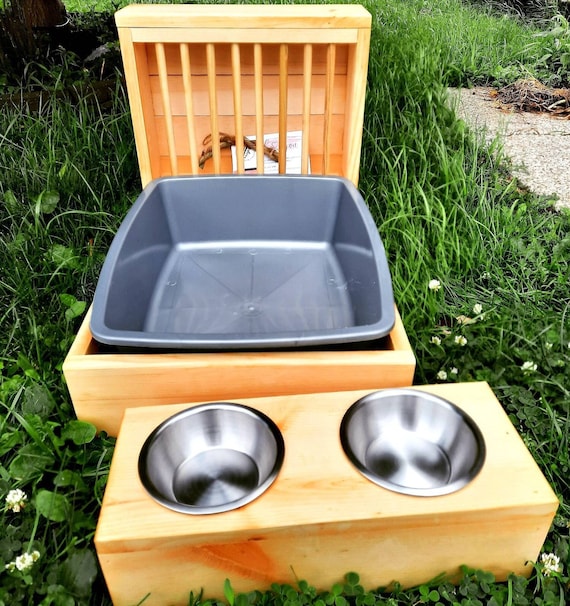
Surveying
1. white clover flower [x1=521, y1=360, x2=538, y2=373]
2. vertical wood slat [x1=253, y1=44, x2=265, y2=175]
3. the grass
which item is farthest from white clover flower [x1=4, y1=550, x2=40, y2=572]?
vertical wood slat [x1=253, y1=44, x2=265, y2=175]

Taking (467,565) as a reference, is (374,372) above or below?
above

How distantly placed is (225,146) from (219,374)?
1.04m

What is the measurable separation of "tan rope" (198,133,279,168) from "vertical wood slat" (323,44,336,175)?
21 centimetres

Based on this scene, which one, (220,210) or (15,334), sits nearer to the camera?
(15,334)

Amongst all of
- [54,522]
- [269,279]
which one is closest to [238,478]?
[54,522]

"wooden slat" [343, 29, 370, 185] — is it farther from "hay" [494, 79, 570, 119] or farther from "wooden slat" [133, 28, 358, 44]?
"hay" [494, 79, 570, 119]

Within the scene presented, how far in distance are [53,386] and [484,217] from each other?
1399 millimetres

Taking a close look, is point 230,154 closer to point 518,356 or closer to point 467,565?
point 518,356

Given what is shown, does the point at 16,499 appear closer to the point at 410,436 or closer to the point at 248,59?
the point at 410,436

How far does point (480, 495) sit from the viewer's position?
797 mm

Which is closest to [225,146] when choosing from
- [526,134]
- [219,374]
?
[219,374]

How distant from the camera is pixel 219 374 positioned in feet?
3.28

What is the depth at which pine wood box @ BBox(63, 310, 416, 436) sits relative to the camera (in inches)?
38.9

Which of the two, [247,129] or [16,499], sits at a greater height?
[247,129]
